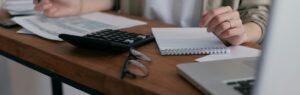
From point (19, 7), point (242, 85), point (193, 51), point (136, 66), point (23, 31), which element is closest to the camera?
point (242, 85)

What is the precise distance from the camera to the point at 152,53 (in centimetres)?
67

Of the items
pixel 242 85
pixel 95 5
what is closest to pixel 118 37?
pixel 242 85

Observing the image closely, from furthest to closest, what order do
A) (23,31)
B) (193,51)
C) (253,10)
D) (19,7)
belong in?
(19,7)
(253,10)
(23,31)
(193,51)

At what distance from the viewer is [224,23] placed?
0.69m

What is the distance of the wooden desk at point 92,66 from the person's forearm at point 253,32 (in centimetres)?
22

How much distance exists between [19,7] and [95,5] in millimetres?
224

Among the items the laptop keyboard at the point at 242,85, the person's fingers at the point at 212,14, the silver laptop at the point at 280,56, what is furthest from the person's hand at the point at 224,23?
the silver laptop at the point at 280,56

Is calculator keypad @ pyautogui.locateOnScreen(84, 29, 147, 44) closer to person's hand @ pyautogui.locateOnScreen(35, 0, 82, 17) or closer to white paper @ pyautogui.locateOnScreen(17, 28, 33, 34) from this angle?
white paper @ pyautogui.locateOnScreen(17, 28, 33, 34)

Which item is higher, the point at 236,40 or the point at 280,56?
the point at 280,56

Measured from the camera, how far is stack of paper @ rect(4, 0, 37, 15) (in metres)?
1.04

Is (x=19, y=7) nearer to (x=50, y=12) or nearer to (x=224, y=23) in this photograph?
(x=50, y=12)

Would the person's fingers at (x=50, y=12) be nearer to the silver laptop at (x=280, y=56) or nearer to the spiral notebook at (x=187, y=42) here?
the spiral notebook at (x=187, y=42)

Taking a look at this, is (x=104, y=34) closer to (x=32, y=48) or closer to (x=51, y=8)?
(x=32, y=48)

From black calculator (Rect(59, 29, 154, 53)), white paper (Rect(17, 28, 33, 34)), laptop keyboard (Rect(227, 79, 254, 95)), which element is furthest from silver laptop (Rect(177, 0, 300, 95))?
white paper (Rect(17, 28, 33, 34))
